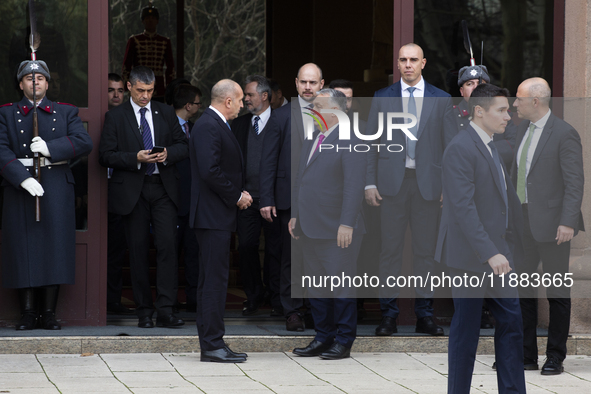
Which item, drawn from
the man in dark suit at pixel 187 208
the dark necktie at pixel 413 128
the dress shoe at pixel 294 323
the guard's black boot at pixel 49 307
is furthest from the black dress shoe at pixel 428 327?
the guard's black boot at pixel 49 307

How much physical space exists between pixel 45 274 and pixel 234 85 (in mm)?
1965

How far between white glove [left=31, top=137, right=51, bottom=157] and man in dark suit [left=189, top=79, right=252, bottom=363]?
44.2 inches

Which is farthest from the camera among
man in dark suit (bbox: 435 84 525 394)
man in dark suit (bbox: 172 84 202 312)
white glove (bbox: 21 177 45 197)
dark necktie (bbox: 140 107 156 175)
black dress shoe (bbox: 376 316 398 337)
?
man in dark suit (bbox: 172 84 202 312)

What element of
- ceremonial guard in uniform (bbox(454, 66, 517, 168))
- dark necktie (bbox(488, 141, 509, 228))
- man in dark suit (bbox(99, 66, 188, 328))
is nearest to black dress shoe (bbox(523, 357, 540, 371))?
ceremonial guard in uniform (bbox(454, 66, 517, 168))

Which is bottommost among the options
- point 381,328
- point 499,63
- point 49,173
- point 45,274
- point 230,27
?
point 381,328

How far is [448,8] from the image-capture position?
29.9ft

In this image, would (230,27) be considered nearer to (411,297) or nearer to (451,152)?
(411,297)

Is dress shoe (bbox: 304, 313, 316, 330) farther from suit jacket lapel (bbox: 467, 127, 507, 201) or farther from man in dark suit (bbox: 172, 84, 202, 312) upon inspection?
suit jacket lapel (bbox: 467, 127, 507, 201)

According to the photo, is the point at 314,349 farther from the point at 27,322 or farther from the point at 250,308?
the point at 27,322

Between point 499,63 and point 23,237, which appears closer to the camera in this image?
point 23,237

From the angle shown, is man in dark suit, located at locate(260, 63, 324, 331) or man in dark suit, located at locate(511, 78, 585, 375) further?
man in dark suit, located at locate(260, 63, 324, 331)

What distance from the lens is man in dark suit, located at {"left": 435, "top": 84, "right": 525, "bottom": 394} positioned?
4.83 metres

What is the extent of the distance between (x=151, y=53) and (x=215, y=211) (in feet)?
17.2

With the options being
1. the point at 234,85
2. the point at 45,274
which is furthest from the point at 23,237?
the point at 234,85
